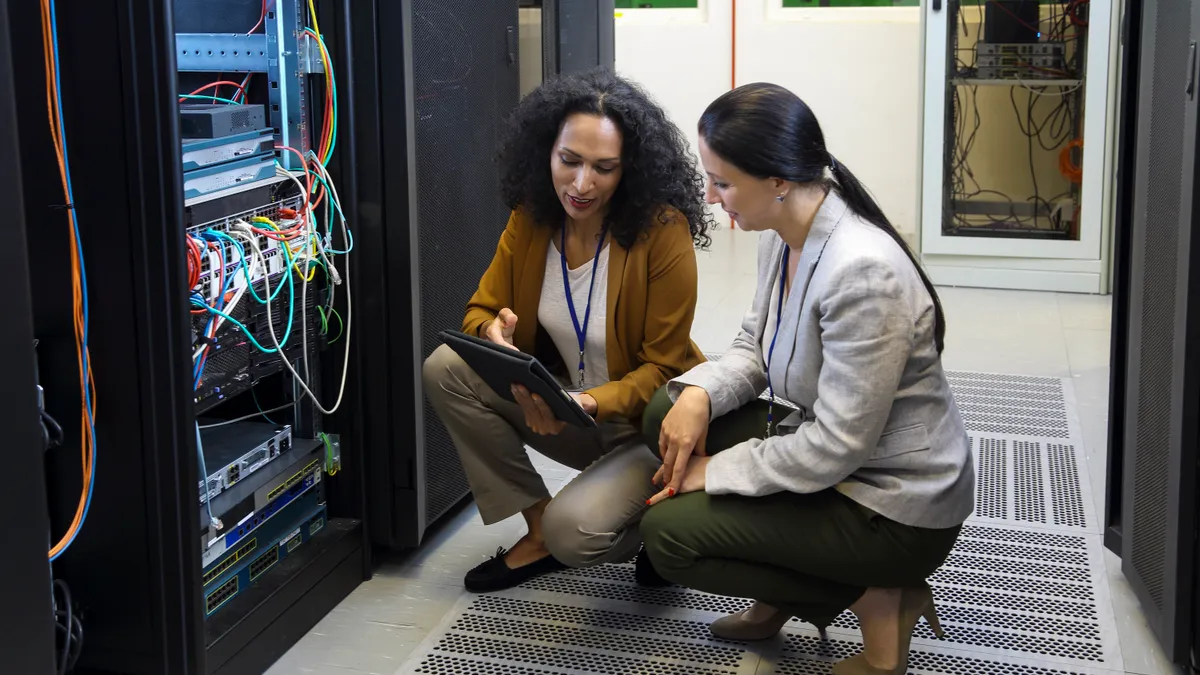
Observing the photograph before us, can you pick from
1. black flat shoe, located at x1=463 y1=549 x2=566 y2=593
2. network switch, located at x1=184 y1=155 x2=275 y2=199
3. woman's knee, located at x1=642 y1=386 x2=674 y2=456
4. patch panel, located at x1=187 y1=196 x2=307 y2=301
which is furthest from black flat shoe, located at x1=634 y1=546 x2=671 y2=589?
network switch, located at x1=184 y1=155 x2=275 y2=199

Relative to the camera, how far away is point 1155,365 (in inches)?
83.7

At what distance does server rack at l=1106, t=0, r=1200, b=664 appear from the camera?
6.16ft

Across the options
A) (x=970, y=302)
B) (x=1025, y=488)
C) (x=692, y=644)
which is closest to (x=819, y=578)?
(x=692, y=644)

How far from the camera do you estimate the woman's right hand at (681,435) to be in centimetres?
194

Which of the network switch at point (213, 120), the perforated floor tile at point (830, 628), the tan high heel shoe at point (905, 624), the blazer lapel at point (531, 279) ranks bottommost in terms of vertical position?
the perforated floor tile at point (830, 628)

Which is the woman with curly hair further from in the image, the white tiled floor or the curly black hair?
the white tiled floor

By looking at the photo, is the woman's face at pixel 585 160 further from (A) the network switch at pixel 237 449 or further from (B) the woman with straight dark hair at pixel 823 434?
(A) the network switch at pixel 237 449

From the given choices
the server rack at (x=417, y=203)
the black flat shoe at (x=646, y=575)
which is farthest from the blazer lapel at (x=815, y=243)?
the server rack at (x=417, y=203)

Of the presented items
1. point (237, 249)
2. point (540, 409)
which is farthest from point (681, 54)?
point (237, 249)

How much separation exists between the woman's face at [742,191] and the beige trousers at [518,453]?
0.50 m

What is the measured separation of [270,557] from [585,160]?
867mm

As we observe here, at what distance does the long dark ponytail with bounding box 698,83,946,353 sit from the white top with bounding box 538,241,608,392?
46 cm

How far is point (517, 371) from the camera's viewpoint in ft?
6.50

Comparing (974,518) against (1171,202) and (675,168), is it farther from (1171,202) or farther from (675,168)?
(675,168)
